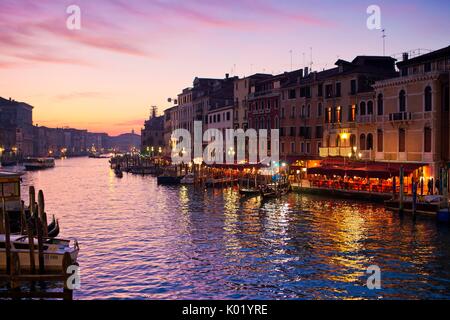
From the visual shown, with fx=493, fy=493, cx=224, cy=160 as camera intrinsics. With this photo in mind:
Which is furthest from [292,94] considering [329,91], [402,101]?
[402,101]

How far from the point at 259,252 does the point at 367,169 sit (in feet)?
67.5

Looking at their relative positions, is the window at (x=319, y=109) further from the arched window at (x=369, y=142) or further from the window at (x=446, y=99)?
the window at (x=446, y=99)

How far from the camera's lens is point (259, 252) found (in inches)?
918

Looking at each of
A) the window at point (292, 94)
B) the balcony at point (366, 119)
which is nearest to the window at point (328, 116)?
the balcony at point (366, 119)

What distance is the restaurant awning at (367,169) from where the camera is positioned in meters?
37.4

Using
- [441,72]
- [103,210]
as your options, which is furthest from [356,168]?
[103,210]

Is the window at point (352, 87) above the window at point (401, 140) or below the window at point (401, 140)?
above

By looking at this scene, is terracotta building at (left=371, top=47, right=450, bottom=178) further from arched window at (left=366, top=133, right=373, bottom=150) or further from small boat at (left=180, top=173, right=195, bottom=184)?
small boat at (left=180, top=173, right=195, bottom=184)

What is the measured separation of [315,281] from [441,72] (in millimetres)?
24080

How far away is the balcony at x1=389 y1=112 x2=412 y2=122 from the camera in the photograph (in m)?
38.7

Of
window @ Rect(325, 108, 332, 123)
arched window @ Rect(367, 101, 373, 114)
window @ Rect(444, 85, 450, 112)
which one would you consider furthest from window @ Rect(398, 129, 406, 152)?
window @ Rect(325, 108, 332, 123)

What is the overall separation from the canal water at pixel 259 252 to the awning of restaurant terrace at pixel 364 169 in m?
2.85

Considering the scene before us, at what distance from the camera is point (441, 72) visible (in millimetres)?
35906

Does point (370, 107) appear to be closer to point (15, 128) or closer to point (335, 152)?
point (335, 152)
